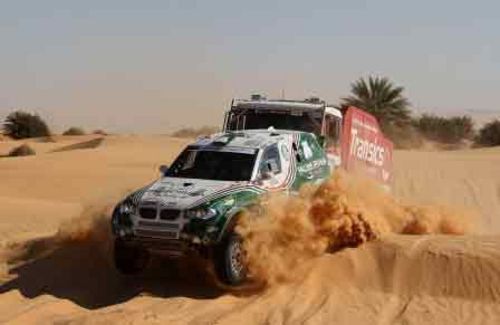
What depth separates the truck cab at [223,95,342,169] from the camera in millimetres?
16312

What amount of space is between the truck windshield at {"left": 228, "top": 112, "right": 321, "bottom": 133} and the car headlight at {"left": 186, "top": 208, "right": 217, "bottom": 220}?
6400 millimetres

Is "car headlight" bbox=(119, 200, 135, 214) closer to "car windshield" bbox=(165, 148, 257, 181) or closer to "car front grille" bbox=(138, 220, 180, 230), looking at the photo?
"car front grille" bbox=(138, 220, 180, 230)

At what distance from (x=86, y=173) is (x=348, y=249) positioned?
20597 mm

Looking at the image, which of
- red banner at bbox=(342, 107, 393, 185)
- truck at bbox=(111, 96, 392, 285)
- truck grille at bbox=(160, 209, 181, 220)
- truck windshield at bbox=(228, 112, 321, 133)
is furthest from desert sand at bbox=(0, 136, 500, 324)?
red banner at bbox=(342, 107, 393, 185)

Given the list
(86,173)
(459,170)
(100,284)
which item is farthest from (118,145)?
(100,284)

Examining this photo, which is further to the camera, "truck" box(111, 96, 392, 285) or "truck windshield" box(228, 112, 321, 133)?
"truck windshield" box(228, 112, 321, 133)

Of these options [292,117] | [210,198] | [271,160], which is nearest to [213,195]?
[210,198]

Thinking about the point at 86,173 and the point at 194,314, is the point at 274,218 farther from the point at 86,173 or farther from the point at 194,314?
the point at 86,173

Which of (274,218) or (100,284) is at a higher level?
(274,218)

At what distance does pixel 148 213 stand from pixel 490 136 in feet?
172

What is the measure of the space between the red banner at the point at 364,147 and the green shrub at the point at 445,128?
43.5 meters

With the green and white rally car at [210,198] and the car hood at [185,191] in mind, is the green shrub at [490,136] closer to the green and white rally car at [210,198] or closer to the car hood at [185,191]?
the green and white rally car at [210,198]

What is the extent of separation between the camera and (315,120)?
1633 cm

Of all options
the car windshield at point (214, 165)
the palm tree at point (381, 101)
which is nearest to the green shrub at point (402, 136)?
the palm tree at point (381, 101)
